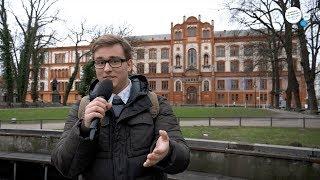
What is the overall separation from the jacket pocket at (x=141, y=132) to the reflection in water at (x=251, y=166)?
615 centimetres

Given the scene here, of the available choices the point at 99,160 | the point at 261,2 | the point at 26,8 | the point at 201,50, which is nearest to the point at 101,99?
the point at 99,160

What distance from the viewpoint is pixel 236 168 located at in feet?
29.4

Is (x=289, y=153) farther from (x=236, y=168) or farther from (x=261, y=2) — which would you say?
(x=261, y=2)

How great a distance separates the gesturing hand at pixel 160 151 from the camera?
2262 millimetres

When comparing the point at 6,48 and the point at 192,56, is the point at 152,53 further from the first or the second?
the point at 6,48

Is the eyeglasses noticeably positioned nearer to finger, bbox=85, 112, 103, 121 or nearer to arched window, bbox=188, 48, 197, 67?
finger, bbox=85, 112, 103, 121

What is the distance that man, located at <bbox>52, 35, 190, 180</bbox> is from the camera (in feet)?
7.88

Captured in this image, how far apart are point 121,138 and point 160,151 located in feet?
1.27

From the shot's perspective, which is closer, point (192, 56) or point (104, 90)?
point (104, 90)

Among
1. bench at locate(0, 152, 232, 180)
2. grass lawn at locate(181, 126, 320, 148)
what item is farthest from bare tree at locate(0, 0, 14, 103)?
grass lawn at locate(181, 126, 320, 148)

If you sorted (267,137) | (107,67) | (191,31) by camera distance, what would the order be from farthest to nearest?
(191,31) < (267,137) < (107,67)

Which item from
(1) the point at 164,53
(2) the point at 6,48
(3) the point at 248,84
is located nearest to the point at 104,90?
(2) the point at 6,48

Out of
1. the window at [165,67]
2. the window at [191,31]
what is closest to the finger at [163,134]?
the window at [191,31]

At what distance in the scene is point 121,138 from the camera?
8.36 ft
